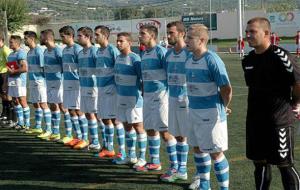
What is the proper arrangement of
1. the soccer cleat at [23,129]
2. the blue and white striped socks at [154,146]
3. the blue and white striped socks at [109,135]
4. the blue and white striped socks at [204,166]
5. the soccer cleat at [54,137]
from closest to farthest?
the blue and white striped socks at [204,166], the blue and white striped socks at [154,146], the blue and white striped socks at [109,135], the soccer cleat at [54,137], the soccer cleat at [23,129]

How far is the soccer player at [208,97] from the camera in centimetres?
530

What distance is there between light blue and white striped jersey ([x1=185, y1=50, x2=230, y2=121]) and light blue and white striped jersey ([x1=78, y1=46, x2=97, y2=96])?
295cm

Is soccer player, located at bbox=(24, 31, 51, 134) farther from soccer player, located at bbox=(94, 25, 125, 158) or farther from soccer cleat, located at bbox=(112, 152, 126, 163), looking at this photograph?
soccer cleat, located at bbox=(112, 152, 126, 163)

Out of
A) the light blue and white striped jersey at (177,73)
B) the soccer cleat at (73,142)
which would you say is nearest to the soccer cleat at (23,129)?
the soccer cleat at (73,142)

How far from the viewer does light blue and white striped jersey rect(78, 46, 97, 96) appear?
8.13 meters

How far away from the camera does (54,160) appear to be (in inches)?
314

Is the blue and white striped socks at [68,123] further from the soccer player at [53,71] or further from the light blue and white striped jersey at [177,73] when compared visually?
the light blue and white striped jersey at [177,73]

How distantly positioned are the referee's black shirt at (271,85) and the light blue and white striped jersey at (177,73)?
1.41m

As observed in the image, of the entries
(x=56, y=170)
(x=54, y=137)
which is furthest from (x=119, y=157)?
(x=54, y=137)

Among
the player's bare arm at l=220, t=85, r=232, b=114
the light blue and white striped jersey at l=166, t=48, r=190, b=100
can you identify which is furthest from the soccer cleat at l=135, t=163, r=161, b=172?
the player's bare arm at l=220, t=85, r=232, b=114

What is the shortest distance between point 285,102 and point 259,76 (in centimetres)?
36

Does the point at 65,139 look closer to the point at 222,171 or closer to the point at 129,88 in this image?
the point at 129,88

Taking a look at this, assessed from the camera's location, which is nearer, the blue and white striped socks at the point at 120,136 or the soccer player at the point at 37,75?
the blue and white striped socks at the point at 120,136

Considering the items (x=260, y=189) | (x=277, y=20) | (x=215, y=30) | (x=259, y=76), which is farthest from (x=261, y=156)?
(x=215, y=30)
